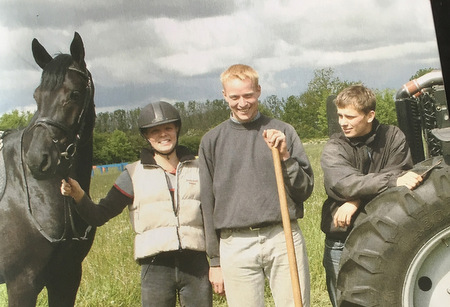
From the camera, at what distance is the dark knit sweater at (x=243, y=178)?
2498mm

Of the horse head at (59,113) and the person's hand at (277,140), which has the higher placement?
the horse head at (59,113)

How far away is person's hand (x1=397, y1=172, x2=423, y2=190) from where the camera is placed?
235 centimetres

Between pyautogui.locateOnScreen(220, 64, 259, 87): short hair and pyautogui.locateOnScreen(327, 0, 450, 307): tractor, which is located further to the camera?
pyautogui.locateOnScreen(220, 64, 259, 87): short hair

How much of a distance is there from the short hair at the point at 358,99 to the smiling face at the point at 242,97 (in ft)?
1.49

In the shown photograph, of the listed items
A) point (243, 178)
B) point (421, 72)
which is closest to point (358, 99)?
point (421, 72)

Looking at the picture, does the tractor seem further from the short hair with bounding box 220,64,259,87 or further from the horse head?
the horse head

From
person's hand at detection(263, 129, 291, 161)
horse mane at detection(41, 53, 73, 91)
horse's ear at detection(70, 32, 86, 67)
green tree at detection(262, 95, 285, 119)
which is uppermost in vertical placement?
horse's ear at detection(70, 32, 86, 67)

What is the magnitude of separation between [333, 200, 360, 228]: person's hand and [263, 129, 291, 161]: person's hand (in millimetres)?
428

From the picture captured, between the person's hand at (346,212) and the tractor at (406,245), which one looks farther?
the person's hand at (346,212)

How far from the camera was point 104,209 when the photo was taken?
2.63m

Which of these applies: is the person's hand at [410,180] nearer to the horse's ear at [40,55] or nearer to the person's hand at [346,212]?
the person's hand at [346,212]

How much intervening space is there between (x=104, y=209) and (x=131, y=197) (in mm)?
151

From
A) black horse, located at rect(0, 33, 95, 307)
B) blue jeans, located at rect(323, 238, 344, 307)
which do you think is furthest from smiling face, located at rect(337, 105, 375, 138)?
black horse, located at rect(0, 33, 95, 307)

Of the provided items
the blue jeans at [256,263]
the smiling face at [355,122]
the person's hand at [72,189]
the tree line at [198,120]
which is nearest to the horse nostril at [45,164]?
the person's hand at [72,189]
